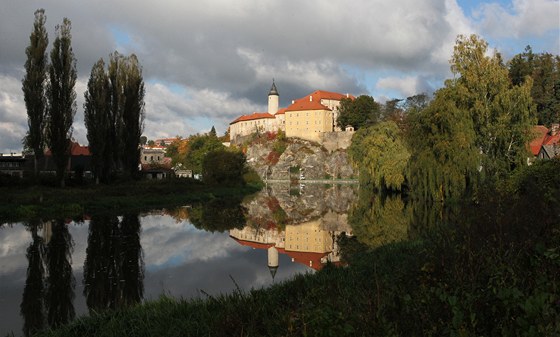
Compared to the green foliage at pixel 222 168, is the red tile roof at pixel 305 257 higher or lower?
lower

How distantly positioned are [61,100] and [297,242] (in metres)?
22.7

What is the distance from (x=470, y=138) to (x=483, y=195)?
2143 cm

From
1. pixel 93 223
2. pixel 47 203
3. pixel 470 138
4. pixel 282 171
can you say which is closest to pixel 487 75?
pixel 470 138

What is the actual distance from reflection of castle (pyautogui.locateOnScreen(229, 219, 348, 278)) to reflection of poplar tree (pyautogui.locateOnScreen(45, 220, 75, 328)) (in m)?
5.18

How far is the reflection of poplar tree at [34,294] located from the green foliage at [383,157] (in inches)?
1127

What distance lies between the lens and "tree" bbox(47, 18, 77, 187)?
31.2m

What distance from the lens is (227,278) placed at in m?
11.8

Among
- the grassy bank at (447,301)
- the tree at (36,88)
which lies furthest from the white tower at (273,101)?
the grassy bank at (447,301)

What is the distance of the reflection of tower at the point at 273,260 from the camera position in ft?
42.7

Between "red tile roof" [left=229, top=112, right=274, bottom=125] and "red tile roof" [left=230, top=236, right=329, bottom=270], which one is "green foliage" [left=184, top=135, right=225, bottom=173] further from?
"red tile roof" [left=230, top=236, right=329, bottom=270]

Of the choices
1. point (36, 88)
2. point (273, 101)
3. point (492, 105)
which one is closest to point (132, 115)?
point (36, 88)

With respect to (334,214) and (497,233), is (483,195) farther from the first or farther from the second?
(334,214)

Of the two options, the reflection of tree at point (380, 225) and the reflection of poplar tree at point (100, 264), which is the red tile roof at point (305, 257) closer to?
the reflection of tree at point (380, 225)

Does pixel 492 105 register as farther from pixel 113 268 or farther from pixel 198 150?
pixel 198 150
